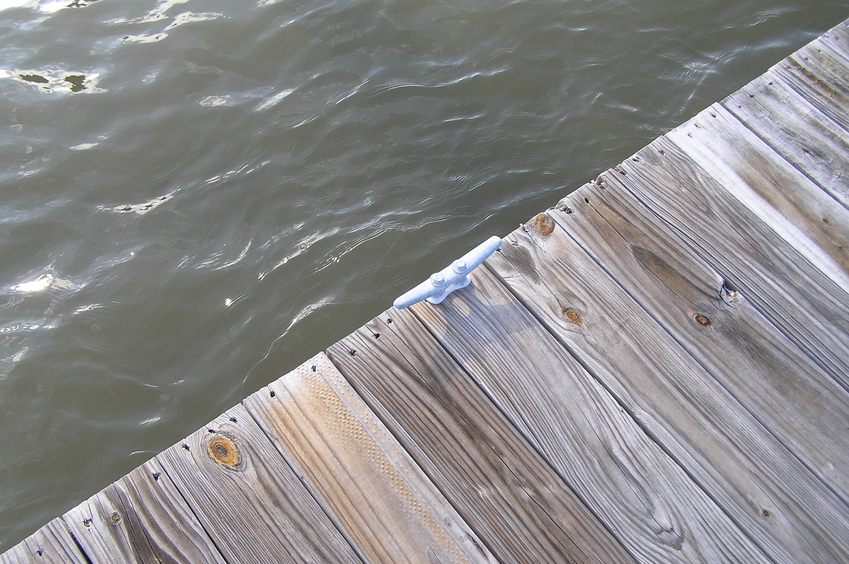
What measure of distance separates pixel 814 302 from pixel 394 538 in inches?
79.5

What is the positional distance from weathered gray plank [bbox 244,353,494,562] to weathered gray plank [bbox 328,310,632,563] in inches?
1.9

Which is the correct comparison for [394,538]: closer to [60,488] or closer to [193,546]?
[193,546]

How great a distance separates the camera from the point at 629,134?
4961mm

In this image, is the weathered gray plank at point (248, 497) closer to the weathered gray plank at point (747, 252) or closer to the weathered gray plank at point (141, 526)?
the weathered gray plank at point (141, 526)

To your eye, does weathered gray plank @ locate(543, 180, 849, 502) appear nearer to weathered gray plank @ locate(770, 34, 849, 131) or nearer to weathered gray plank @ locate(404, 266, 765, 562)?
weathered gray plank @ locate(404, 266, 765, 562)

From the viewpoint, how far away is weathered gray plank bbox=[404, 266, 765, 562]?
8.00ft

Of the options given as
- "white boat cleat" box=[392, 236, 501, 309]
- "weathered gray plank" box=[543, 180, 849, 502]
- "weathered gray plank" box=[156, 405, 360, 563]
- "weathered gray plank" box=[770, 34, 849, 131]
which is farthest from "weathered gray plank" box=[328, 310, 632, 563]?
"weathered gray plank" box=[770, 34, 849, 131]

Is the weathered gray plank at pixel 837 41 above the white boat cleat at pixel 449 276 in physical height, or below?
above

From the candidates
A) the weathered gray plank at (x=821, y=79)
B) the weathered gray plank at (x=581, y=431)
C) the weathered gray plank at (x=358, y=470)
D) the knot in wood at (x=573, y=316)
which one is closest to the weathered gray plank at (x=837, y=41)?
the weathered gray plank at (x=821, y=79)

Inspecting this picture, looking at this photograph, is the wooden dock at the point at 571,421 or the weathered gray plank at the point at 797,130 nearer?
the wooden dock at the point at 571,421

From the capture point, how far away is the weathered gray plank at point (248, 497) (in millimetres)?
2416

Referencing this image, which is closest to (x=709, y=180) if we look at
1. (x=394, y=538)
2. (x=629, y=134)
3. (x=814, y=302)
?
(x=814, y=302)

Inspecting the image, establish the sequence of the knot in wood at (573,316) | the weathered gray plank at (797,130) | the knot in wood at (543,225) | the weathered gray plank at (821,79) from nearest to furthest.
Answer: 1. the knot in wood at (573,316)
2. the knot in wood at (543,225)
3. the weathered gray plank at (797,130)
4. the weathered gray plank at (821,79)

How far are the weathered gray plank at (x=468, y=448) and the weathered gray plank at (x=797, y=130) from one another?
1983 mm
